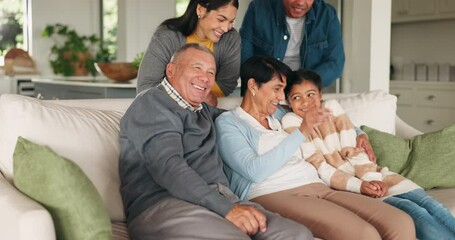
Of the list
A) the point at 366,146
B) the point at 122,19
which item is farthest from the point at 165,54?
the point at 122,19

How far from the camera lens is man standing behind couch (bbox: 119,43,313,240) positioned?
2.13 meters

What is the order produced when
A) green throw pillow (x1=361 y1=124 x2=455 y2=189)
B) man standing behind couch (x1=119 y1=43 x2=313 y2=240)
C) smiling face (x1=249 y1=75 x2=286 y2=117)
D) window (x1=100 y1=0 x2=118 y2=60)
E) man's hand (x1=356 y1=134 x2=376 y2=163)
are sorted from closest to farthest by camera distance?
man standing behind couch (x1=119 y1=43 x2=313 y2=240) → smiling face (x1=249 y1=75 x2=286 y2=117) → man's hand (x1=356 y1=134 x2=376 y2=163) → green throw pillow (x1=361 y1=124 x2=455 y2=189) → window (x1=100 y1=0 x2=118 y2=60)

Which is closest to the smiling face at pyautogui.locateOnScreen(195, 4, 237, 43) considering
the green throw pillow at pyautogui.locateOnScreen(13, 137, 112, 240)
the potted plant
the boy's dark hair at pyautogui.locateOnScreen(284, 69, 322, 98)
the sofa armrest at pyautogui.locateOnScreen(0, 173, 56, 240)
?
the boy's dark hair at pyautogui.locateOnScreen(284, 69, 322, 98)

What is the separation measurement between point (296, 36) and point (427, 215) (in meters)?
1.33

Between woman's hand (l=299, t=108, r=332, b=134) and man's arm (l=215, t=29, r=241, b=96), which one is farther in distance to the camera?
man's arm (l=215, t=29, r=241, b=96)

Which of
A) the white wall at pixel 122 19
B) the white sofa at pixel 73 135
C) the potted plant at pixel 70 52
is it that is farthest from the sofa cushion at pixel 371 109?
the potted plant at pixel 70 52

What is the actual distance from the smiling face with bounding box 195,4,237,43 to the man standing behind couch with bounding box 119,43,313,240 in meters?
0.43

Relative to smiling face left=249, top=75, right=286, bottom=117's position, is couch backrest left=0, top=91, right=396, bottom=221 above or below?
below

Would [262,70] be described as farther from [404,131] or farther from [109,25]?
[109,25]

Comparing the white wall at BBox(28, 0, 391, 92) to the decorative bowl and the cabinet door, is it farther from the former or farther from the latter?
the decorative bowl

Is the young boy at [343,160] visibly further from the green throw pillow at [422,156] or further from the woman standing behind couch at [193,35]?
the woman standing behind couch at [193,35]

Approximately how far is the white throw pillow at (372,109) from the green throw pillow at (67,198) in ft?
5.79

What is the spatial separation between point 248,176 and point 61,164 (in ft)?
2.75

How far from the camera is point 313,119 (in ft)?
8.63
